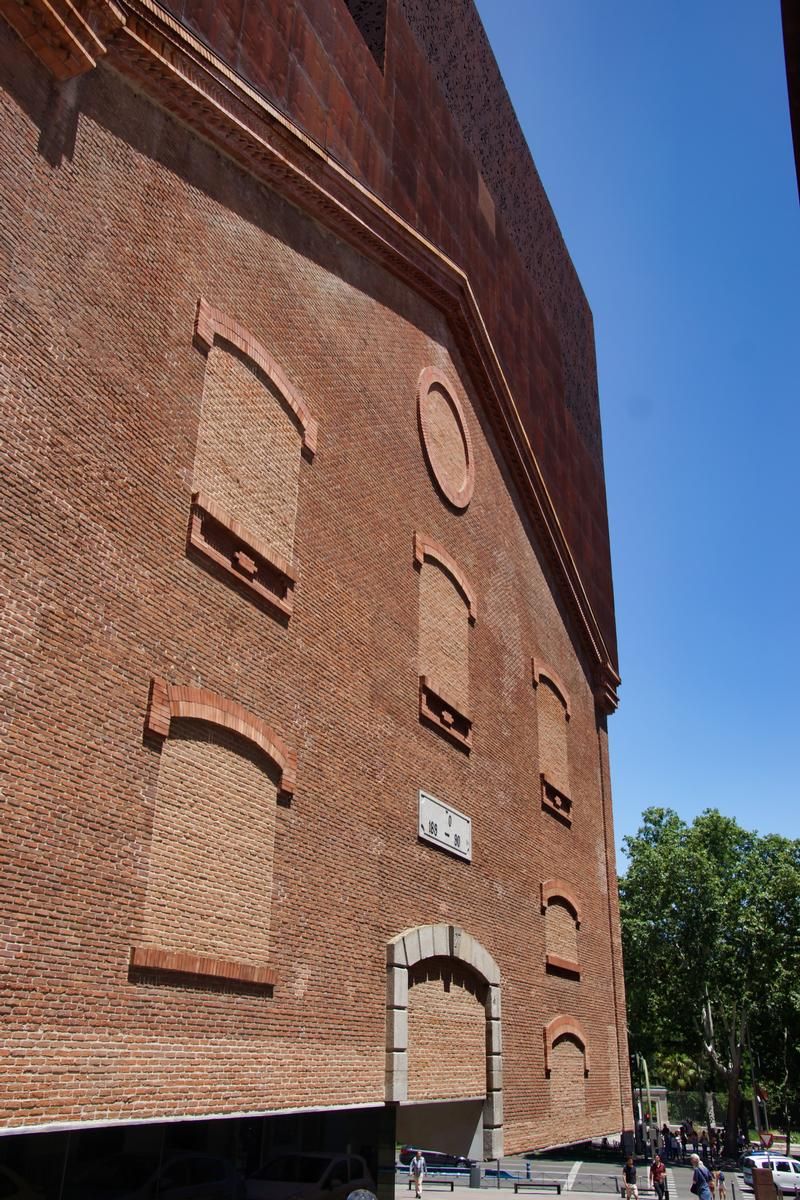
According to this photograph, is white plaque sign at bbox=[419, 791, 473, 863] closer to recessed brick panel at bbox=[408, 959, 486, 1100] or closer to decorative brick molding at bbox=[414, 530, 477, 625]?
recessed brick panel at bbox=[408, 959, 486, 1100]

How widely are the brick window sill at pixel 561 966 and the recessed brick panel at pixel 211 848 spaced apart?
369 inches

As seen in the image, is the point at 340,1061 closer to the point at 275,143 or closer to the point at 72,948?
the point at 72,948

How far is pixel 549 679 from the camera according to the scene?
21891mm

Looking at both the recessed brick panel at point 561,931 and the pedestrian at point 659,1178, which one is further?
the pedestrian at point 659,1178

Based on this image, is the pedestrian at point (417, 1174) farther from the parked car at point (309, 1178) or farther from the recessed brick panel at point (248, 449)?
the recessed brick panel at point (248, 449)


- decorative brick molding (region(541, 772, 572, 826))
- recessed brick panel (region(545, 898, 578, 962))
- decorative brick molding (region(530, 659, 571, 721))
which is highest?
decorative brick molding (region(530, 659, 571, 721))

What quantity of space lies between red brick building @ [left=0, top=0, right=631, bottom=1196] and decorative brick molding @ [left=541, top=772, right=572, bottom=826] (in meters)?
0.11

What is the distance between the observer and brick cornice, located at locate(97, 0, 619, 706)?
1184 centimetres

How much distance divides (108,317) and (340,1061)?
30.3ft

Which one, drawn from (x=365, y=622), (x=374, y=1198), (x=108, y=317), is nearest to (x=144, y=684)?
(x=108, y=317)

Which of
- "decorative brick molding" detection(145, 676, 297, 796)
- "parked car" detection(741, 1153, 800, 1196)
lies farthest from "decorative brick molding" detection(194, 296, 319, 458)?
"parked car" detection(741, 1153, 800, 1196)

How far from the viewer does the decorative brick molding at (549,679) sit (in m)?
21.0

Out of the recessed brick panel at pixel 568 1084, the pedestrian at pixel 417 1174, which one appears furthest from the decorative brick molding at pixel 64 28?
the pedestrian at pixel 417 1174

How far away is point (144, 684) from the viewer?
393 inches
